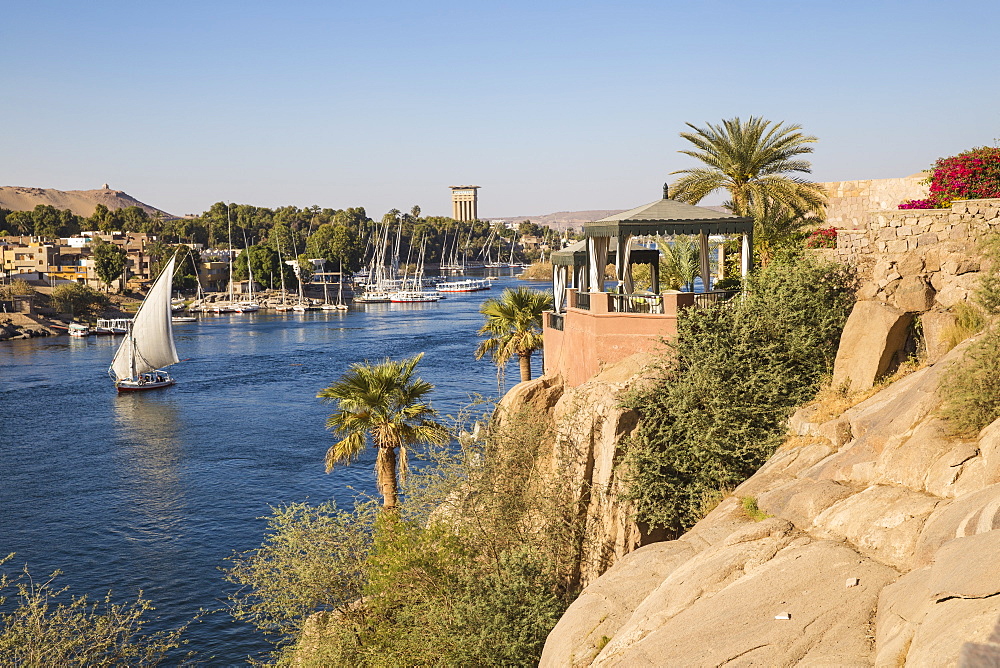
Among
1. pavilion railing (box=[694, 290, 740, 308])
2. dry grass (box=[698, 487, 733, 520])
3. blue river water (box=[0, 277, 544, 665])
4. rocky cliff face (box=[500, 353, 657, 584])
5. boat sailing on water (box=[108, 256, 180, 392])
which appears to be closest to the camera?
dry grass (box=[698, 487, 733, 520])

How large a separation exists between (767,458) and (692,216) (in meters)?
7.38

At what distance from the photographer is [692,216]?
23.2m

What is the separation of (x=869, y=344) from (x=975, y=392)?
528 cm

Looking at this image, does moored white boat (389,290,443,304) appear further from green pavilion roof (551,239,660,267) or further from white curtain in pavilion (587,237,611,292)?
white curtain in pavilion (587,237,611,292)

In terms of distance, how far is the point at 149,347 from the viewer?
75.7 meters

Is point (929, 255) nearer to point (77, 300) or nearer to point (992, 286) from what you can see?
point (992, 286)

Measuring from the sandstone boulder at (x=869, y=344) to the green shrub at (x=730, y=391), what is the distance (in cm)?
85

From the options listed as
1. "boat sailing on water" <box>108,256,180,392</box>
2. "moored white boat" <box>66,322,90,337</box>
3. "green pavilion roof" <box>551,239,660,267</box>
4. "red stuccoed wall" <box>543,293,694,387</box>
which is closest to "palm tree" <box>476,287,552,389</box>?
"green pavilion roof" <box>551,239,660,267</box>

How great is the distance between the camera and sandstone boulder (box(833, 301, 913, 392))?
17906 millimetres

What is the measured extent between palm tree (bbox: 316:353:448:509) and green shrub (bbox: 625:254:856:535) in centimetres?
906

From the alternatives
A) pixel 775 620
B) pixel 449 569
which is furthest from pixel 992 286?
pixel 449 569

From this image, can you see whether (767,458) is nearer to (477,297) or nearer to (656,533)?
(656,533)

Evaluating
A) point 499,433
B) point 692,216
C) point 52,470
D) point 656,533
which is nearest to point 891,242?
point 692,216

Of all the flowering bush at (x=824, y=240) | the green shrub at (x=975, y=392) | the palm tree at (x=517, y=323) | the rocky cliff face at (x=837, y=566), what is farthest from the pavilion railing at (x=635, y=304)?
the palm tree at (x=517, y=323)
